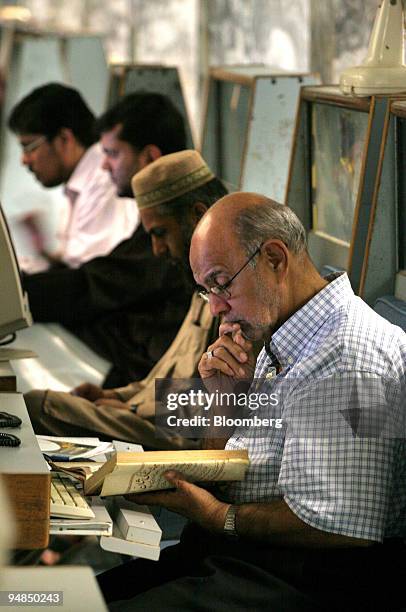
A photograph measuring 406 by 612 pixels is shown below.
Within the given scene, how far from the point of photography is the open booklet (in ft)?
6.97

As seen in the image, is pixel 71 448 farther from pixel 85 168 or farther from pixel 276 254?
pixel 85 168

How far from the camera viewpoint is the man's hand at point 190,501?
7.21 ft

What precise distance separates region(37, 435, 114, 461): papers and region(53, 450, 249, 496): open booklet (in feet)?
0.76

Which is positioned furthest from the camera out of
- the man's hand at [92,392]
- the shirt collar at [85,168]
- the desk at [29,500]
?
the shirt collar at [85,168]

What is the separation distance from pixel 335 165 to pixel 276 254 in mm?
1212

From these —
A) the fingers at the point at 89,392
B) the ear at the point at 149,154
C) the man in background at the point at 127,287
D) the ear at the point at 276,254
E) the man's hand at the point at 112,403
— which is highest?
the ear at the point at 276,254

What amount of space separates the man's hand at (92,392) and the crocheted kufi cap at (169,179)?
25.2 inches

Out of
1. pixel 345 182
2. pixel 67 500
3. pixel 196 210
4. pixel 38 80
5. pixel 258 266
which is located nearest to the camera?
pixel 67 500

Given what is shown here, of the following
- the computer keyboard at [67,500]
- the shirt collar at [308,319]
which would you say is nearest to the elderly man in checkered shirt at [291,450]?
the shirt collar at [308,319]

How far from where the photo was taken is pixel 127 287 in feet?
13.7

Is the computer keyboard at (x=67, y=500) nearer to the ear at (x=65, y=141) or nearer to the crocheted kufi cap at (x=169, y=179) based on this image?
the crocheted kufi cap at (x=169, y=179)

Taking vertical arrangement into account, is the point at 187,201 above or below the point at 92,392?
above

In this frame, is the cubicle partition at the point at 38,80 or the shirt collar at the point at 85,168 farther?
the cubicle partition at the point at 38,80

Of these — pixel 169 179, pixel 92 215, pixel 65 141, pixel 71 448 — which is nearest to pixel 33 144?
pixel 65 141
